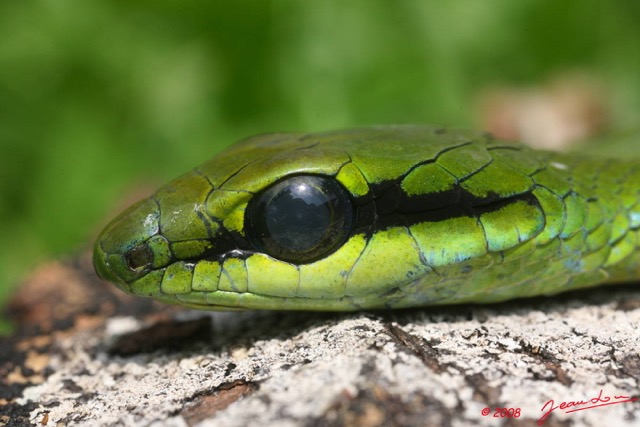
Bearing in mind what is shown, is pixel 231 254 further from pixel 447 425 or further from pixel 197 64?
pixel 197 64

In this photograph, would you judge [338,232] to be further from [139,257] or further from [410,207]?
[139,257]

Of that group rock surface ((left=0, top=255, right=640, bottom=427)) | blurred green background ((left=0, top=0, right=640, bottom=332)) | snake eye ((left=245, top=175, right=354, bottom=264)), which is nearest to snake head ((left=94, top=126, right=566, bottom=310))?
snake eye ((left=245, top=175, right=354, bottom=264))

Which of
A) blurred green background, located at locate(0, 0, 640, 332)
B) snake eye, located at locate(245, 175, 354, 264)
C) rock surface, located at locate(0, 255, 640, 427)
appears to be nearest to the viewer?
rock surface, located at locate(0, 255, 640, 427)

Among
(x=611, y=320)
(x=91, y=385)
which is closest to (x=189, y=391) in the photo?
(x=91, y=385)
